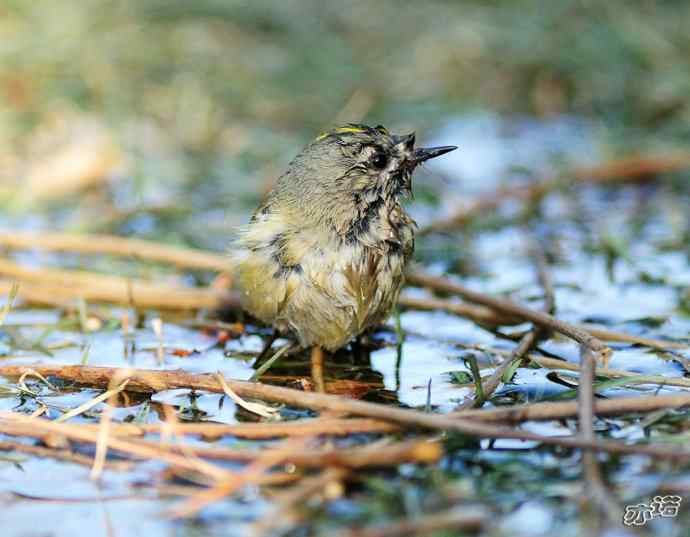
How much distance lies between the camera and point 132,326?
158 inches

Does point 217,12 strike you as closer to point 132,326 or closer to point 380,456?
point 132,326

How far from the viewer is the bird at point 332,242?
337 cm

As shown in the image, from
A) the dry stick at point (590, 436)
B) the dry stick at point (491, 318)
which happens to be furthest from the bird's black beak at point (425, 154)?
the dry stick at point (590, 436)

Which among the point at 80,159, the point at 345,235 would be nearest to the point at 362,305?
the point at 345,235

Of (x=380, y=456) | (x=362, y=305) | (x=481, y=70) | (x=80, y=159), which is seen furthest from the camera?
(x=481, y=70)

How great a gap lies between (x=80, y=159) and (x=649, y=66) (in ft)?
13.3

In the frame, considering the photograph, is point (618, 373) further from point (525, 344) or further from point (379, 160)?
point (379, 160)

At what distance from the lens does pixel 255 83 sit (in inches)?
301

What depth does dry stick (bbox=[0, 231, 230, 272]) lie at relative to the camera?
15.1 feet

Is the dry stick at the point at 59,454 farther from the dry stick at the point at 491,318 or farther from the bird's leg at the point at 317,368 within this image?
the dry stick at the point at 491,318

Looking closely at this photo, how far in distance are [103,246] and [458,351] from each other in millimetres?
1946

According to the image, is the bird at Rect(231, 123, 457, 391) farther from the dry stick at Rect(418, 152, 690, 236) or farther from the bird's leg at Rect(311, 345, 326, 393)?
the dry stick at Rect(418, 152, 690, 236)
